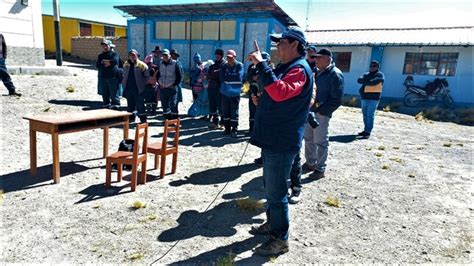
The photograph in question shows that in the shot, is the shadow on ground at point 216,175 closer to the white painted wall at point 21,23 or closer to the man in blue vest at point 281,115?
the man in blue vest at point 281,115

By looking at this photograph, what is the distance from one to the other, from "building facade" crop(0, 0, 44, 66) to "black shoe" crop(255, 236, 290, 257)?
45.4ft

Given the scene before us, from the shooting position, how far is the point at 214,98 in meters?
8.38

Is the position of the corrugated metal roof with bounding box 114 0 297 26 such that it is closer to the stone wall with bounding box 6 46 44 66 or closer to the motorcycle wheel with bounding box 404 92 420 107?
the motorcycle wheel with bounding box 404 92 420 107

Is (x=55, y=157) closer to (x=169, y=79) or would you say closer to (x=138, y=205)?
(x=138, y=205)

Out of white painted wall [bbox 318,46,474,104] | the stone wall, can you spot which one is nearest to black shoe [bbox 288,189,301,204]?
the stone wall

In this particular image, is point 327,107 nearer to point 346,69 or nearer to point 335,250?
point 335,250

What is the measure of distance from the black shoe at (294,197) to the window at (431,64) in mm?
16311

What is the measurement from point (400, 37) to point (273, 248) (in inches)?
742

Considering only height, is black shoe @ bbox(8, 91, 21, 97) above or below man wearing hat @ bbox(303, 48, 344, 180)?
below

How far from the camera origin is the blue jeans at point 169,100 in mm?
7969

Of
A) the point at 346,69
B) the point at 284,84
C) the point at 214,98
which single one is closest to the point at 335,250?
the point at 284,84

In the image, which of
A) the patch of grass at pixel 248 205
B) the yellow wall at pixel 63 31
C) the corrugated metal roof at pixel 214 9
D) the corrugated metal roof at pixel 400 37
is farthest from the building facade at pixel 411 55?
the yellow wall at pixel 63 31

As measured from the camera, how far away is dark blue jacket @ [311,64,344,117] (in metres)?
4.74

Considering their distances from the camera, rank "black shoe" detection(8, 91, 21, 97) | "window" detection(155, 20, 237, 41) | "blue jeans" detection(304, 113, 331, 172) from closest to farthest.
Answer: "blue jeans" detection(304, 113, 331, 172) < "black shoe" detection(8, 91, 21, 97) < "window" detection(155, 20, 237, 41)
